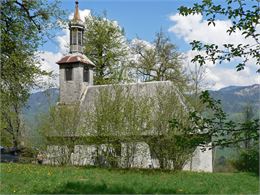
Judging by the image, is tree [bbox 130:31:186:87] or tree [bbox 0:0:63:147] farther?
tree [bbox 130:31:186:87]

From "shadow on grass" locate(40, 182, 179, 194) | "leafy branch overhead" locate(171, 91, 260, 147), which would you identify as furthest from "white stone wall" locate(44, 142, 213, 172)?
"leafy branch overhead" locate(171, 91, 260, 147)

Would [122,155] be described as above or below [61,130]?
below

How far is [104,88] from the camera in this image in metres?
20.6

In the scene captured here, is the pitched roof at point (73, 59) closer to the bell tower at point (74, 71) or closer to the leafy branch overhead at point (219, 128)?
the bell tower at point (74, 71)

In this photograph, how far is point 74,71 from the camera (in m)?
32.4

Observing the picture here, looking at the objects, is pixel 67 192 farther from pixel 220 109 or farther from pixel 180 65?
pixel 180 65

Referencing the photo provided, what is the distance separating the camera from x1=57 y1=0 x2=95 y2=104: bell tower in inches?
1258

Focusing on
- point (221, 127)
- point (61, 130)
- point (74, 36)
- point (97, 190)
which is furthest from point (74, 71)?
point (221, 127)

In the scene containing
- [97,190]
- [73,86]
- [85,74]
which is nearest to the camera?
[97,190]

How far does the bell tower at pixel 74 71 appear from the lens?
3195cm

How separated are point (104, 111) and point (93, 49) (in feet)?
65.9

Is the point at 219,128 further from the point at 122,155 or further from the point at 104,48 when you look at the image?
A: the point at 104,48

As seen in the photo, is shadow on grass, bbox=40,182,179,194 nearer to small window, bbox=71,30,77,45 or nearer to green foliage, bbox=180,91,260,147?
green foliage, bbox=180,91,260,147

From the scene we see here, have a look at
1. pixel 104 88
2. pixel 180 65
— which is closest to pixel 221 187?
pixel 104 88
